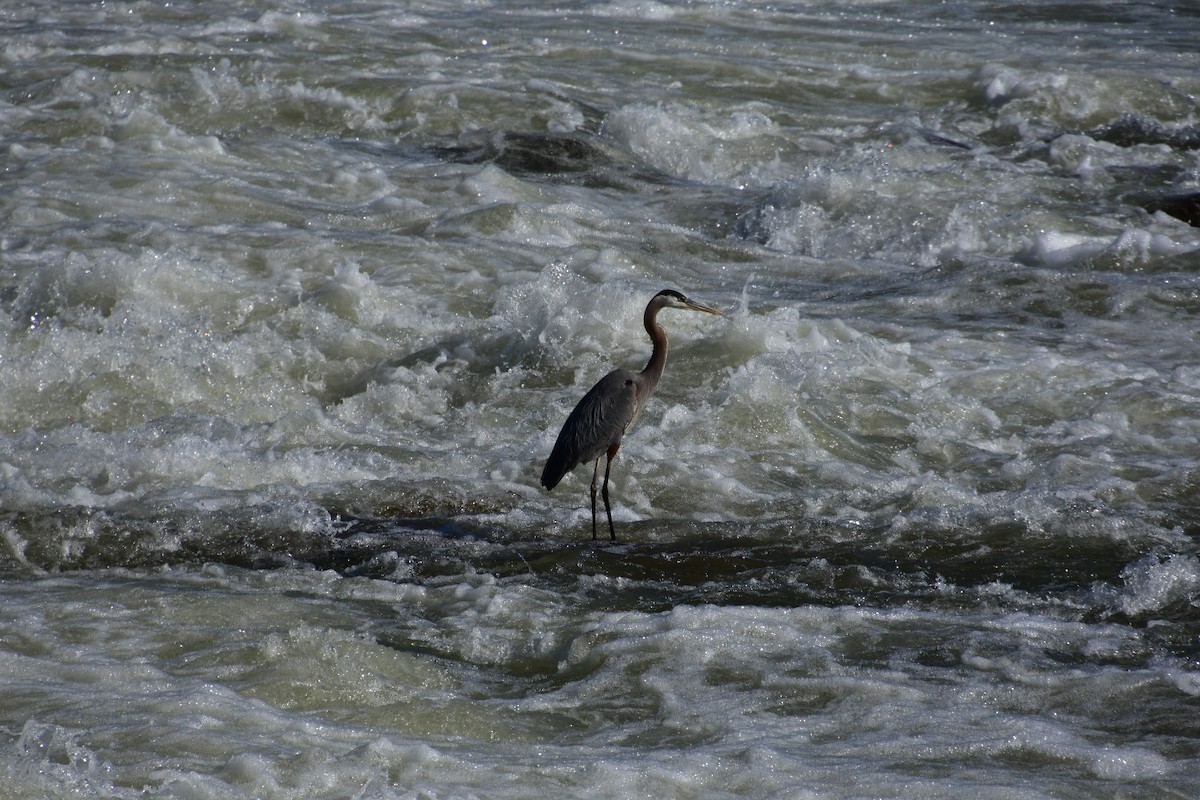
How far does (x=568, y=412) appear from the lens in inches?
282

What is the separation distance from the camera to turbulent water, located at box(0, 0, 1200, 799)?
3928mm

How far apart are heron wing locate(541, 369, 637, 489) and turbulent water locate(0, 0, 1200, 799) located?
309 mm

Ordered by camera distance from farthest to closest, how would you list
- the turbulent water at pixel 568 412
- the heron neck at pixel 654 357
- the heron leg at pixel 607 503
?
1. the heron neck at pixel 654 357
2. the heron leg at pixel 607 503
3. the turbulent water at pixel 568 412

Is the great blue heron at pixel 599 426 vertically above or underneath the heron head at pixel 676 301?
underneath

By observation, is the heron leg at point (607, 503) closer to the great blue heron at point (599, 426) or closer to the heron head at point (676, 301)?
the great blue heron at point (599, 426)

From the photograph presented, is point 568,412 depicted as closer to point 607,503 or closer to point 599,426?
point 599,426

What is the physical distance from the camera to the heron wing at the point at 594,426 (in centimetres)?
584

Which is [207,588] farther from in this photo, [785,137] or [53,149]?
[785,137]

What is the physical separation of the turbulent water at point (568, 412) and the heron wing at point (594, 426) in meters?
0.31

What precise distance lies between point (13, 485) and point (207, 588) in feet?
4.94

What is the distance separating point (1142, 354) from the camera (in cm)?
770

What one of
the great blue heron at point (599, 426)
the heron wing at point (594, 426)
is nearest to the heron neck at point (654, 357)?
the great blue heron at point (599, 426)

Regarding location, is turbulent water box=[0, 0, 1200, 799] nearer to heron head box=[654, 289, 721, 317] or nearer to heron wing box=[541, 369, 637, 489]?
heron wing box=[541, 369, 637, 489]

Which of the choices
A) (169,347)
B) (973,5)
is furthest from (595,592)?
(973,5)
